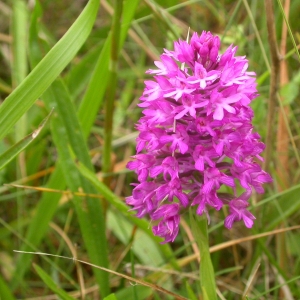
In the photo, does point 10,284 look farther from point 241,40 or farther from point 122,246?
point 241,40

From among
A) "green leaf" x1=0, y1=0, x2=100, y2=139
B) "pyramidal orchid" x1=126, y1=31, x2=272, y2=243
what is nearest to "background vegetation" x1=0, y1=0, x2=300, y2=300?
"green leaf" x1=0, y1=0, x2=100, y2=139

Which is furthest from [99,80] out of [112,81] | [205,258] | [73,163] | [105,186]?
[205,258]

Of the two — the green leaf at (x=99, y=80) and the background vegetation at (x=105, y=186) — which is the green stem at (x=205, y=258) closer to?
the background vegetation at (x=105, y=186)

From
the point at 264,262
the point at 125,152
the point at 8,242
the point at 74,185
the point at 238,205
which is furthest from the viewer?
the point at 125,152

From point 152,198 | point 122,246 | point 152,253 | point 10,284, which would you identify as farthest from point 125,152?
point 152,198

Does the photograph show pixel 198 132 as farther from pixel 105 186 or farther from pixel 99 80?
pixel 99 80

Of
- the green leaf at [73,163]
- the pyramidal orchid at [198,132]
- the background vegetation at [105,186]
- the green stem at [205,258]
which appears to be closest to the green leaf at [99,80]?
the background vegetation at [105,186]

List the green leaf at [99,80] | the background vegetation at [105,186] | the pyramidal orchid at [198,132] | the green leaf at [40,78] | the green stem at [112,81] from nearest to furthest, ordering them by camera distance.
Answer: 1. the pyramidal orchid at [198,132]
2. the green leaf at [40,78]
3. the background vegetation at [105,186]
4. the green stem at [112,81]
5. the green leaf at [99,80]
